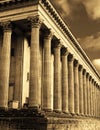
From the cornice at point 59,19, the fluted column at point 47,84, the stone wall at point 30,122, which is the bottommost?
the stone wall at point 30,122

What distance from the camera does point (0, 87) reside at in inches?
1470

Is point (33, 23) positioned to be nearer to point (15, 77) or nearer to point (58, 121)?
point (15, 77)

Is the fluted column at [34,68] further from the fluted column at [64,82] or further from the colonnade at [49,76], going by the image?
the fluted column at [64,82]

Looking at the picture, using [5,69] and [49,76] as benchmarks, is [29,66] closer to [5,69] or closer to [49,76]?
[49,76]

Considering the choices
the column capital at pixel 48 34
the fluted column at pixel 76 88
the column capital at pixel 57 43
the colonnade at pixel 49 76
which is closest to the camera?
the colonnade at pixel 49 76

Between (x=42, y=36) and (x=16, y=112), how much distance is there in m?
16.2

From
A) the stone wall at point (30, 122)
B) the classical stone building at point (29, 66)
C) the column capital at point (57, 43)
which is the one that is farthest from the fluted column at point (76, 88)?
the stone wall at point (30, 122)

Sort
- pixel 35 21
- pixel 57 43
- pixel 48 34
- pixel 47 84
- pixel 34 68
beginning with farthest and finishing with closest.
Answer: pixel 57 43 → pixel 48 34 → pixel 47 84 → pixel 35 21 → pixel 34 68

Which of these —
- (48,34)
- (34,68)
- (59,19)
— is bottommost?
(34,68)

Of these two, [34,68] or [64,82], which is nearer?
[34,68]

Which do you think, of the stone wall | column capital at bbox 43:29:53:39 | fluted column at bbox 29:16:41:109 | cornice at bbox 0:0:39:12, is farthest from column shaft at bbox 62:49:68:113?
the stone wall

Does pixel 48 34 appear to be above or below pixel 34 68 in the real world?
above

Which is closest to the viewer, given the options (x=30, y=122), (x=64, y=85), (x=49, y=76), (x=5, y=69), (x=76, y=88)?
(x=30, y=122)

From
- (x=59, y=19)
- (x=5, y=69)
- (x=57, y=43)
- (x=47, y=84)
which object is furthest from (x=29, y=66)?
(x=59, y=19)
